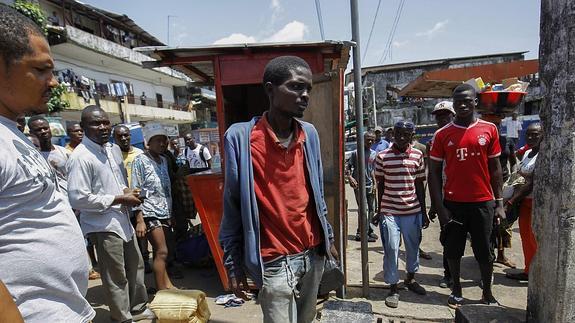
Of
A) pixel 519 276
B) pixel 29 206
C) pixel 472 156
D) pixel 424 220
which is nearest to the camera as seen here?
pixel 29 206

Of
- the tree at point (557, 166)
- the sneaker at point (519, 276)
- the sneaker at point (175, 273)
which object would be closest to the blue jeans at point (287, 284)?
the tree at point (557, 166)

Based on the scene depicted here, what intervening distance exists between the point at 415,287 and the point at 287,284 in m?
2.49

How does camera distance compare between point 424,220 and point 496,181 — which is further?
point 424,220

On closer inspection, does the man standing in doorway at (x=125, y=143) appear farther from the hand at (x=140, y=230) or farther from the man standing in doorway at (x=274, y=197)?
the man standing in doorway at (x=274, y=197)

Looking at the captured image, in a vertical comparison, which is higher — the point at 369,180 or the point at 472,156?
the point at 472,156

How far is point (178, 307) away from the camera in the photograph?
3.02 m

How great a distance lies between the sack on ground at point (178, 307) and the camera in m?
3.00

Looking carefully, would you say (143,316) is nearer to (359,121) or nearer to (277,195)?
(277,195)

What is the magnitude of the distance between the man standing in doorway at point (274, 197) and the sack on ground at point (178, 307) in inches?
54.9

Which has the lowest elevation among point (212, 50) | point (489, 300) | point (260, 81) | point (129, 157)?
point (489, 300)

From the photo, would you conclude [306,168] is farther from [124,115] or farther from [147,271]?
[124,115]

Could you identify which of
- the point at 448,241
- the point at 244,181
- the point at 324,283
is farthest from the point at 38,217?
the point at 448,241

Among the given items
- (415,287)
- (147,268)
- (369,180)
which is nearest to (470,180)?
(415,287)

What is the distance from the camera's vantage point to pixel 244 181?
1.82 meters
